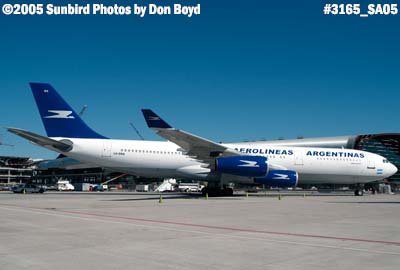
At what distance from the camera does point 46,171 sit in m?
122

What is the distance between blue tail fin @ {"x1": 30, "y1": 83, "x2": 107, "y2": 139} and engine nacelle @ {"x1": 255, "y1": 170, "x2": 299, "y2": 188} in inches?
581

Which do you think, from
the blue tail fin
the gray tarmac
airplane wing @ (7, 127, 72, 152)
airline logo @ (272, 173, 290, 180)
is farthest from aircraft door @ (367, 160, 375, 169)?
airplane wing @ (7, 127, 72, 152)

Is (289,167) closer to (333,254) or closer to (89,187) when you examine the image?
(333,254)

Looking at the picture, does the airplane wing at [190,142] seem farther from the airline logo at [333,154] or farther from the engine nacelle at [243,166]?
the airline logo at [333,154]

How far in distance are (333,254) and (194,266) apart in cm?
259

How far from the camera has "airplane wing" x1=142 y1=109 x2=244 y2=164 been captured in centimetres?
2428

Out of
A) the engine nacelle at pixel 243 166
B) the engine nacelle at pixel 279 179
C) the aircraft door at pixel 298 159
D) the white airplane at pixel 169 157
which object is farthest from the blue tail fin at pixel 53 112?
the aircraft door at pixel 298 159

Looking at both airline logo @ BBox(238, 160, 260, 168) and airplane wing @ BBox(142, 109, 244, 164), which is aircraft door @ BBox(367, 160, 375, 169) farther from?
airplane wing @ BBox(142, 109, 244, 164)

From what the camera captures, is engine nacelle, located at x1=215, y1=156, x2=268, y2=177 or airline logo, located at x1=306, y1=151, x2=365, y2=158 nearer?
engine nacelle, located at x1=215, y1=156, x2=268, y2=177

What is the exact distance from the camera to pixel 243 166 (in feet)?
86.4

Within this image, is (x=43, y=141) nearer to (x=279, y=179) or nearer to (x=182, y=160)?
(x=182, y=160)

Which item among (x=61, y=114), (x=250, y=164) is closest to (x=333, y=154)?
(x=250, y=164)

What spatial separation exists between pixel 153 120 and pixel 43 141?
9830mm

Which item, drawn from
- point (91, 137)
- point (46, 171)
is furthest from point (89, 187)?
point (46, 171)
